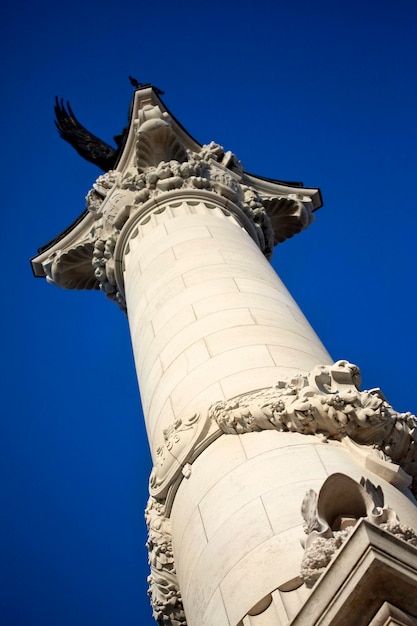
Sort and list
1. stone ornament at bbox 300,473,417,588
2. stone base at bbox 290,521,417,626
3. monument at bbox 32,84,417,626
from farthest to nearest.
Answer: stone ornament at bbox 300,473,417,588
monument at bbox 32,84,417,626
stone base at bbox 290,521,417,626

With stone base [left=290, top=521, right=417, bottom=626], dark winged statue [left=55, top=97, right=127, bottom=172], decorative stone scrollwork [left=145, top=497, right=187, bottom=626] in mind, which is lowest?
stone base [left=290, top=521, right=417, bottom=626]

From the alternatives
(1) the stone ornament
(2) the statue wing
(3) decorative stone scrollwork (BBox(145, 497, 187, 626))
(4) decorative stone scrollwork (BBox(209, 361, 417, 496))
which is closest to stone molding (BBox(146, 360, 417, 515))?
(4) decorative stone scrollwork (BBox(209, 361, 417, 496))

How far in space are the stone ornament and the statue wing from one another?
72.9 ft

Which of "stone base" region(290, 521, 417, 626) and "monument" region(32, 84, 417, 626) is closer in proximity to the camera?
"stone base" region(290, 521, 417, 626)

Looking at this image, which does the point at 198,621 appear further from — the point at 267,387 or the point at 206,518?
the point at 267,387

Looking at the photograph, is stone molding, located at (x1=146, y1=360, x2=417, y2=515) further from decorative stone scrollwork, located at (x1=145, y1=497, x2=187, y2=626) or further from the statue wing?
the statue wing

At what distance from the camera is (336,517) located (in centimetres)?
820

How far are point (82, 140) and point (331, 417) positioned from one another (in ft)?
76.1

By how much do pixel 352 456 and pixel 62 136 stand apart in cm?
2469

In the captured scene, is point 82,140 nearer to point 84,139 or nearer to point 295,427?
point 84,139

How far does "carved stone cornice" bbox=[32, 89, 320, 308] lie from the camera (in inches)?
808

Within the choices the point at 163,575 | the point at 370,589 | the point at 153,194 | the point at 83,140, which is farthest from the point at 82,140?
the point at 370,589

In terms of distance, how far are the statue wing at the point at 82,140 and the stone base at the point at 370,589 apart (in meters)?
23.4

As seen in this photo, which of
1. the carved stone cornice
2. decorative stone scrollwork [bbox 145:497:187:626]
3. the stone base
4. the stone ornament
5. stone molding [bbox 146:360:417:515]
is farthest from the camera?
the carved stone cornice
